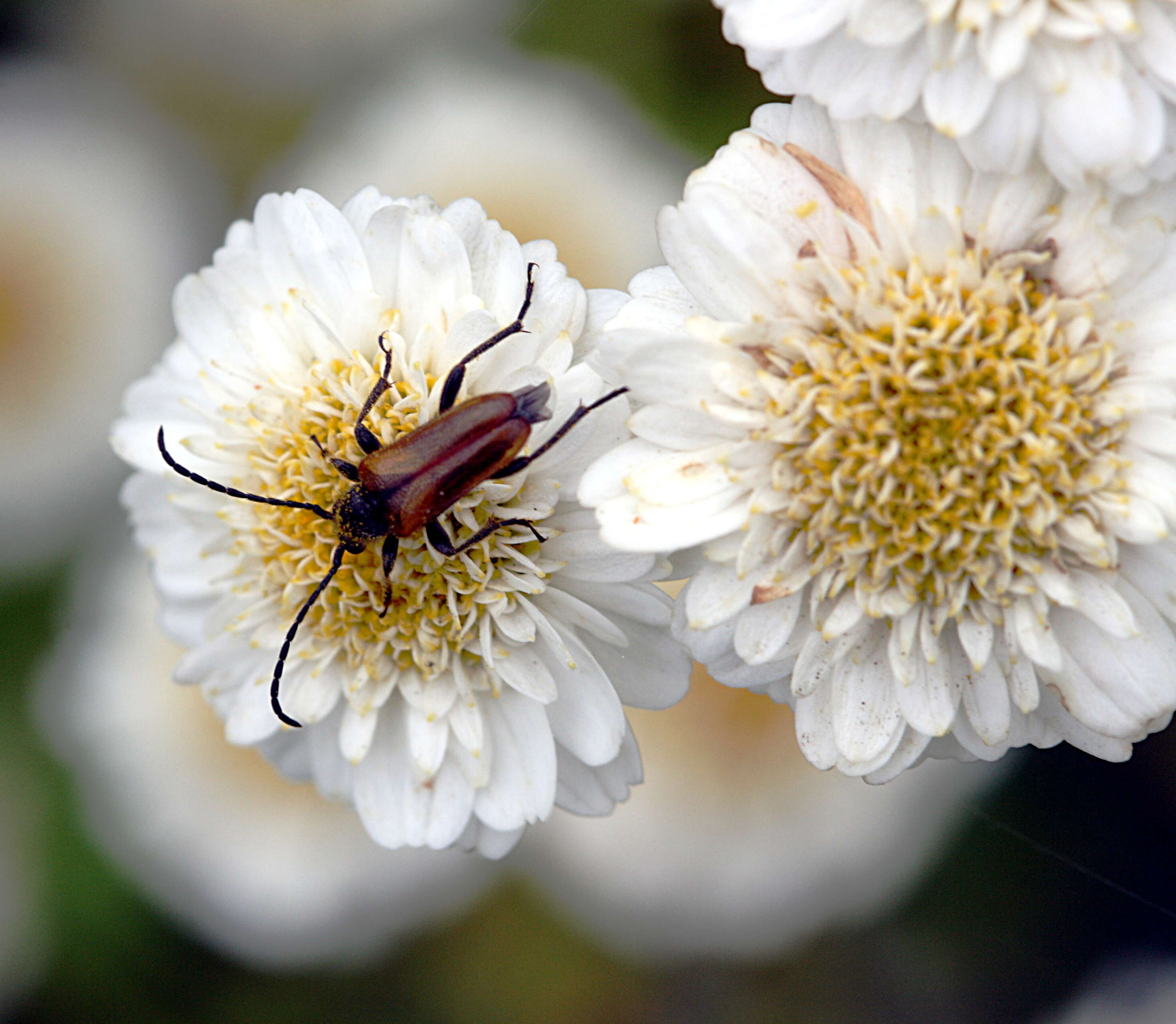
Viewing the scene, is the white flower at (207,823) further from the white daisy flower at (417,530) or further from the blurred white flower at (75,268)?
the white daisy flower at (417,530)

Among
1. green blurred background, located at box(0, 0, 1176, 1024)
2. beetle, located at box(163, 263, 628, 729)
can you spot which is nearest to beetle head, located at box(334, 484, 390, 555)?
beetle, located at box(163, 263, 628, 729)

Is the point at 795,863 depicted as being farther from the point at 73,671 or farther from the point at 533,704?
the point at 73,671

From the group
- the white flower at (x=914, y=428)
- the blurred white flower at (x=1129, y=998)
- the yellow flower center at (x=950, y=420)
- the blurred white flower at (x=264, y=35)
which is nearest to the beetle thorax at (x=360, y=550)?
the white flower at (x=914, y=428)

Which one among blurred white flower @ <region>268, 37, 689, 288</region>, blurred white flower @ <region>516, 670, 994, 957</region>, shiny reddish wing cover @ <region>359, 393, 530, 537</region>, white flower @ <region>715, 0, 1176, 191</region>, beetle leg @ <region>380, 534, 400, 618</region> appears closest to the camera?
white flower @ <region>715, 0, 1176, 191</region>

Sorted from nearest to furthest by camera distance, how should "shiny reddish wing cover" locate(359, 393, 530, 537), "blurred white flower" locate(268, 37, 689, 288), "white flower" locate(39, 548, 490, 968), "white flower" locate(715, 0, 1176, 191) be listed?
"white flower" locate(715, 0, 1176, 191), "shiny reddish wing cover" locate(359, 393, 530, 537), "blurred white flower" locate(268, 37, 689, 288), "white flower" locate(39, 548, 490, 968)

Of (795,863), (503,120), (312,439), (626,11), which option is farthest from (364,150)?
(795,863)

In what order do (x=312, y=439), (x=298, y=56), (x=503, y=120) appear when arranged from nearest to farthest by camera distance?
(x=312, y=439) < (x=503, y=120) < (x=298, y=56)

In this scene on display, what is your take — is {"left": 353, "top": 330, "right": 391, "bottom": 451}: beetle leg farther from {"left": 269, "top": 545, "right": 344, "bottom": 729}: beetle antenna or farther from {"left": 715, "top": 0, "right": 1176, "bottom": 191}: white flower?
{"left": 715, "top": 0, "right": 1176, "bottom": 191}: white flower

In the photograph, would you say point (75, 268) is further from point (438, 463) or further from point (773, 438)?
point (773, 438)
